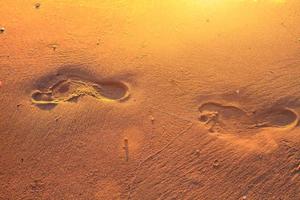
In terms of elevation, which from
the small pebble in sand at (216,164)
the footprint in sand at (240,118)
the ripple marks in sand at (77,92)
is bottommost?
the small pebble in sand at (216,164)

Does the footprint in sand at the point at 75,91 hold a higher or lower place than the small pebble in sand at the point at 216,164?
higher

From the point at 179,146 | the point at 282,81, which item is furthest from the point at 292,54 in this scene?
the point at 179,146

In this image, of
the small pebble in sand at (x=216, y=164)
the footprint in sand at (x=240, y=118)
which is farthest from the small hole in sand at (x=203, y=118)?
the small pebble in sand at (x=216, y=164)

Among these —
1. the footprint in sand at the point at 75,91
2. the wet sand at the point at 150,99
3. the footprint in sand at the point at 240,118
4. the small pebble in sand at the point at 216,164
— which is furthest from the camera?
the footprint in sand at the point at 75,91

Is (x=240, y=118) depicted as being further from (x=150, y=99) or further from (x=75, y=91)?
(x=75, y=91)

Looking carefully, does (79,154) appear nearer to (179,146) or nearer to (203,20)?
(179,146)

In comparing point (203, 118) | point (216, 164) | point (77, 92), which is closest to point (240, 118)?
point (203, 118)

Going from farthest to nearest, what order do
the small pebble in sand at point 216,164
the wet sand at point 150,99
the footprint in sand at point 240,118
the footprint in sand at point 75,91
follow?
1. the footprint in sand at point 75,91
2. the footprint in sand at point 240,118
3. the small pebble in sand at point 216,164
4. the wet sand at point 150,99

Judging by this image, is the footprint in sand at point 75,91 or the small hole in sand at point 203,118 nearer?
the small hole in sand at point 203,118

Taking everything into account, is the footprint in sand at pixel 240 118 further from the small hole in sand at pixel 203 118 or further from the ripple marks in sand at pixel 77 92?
the ripple marks in sand at pixel 77 92
